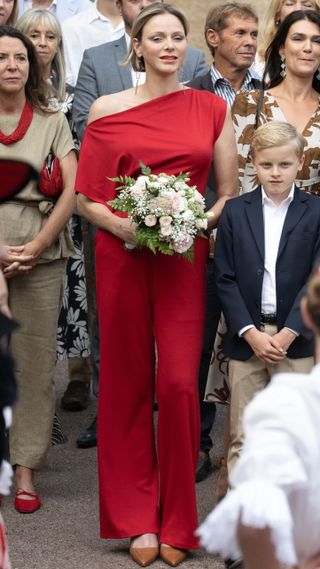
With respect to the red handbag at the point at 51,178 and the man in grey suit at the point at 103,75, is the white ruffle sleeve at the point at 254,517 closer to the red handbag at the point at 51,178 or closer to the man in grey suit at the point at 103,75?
the red handbag at the point at 51,178

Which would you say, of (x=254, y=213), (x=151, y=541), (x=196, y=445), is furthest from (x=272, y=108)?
(x=151, y=541)

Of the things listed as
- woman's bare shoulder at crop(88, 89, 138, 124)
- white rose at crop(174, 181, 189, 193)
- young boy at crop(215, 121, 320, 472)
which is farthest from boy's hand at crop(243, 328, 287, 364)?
woman's bare shoulder at crop(88, 89, 138, 124)

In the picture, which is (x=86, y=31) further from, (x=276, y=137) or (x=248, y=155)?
(x=276, y=137)

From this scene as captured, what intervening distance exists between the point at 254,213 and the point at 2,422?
260 centimetres

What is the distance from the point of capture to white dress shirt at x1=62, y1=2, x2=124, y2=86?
829 cm

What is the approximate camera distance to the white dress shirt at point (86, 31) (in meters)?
8.29

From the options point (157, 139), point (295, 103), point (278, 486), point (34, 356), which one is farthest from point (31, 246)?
point (278, 486)

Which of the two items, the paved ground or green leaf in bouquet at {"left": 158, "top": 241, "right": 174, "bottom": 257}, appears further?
the paved ground

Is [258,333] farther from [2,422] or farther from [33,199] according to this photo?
[2,422]

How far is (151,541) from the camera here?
18.4 ft

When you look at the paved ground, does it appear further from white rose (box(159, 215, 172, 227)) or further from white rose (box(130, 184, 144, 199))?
white rose (box(130, 184, 144, 199))

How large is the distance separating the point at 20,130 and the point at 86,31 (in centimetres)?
244

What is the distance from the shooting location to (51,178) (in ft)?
20.4

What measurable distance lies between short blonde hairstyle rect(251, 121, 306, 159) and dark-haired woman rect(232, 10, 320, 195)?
37 centimetres
